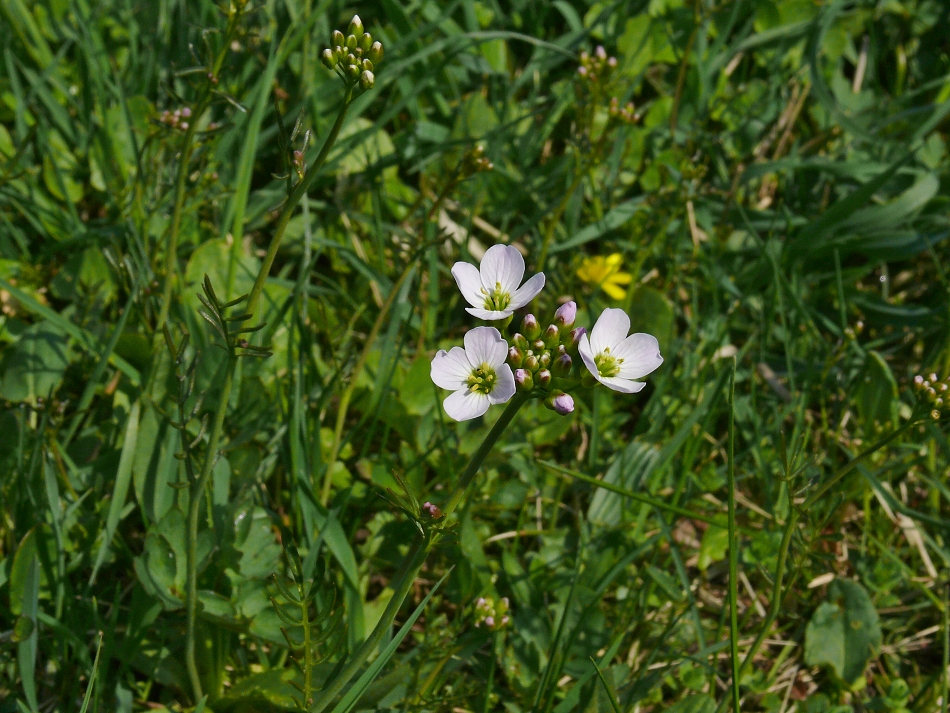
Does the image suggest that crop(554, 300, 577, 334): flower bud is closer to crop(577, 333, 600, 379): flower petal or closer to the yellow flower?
crop(577, 333, 600, 379): flower petal

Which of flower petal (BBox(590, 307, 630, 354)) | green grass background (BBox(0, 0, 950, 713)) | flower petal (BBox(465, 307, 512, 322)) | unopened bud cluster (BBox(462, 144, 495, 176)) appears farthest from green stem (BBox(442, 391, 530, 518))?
unopened bud cluster (BBox(462, 144, 495, 176))

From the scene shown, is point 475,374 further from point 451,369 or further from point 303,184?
Answer: point 303,184

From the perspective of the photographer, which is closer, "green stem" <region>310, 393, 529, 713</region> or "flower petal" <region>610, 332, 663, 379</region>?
"green stem" <region>310, 393, 529, 713</region>

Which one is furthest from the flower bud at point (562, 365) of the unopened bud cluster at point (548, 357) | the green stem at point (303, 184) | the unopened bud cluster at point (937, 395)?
the unopened bud cluster at point (937, 395)

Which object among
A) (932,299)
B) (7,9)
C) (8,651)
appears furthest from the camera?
(932,299)

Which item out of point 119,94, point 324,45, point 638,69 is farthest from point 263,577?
point 638,69

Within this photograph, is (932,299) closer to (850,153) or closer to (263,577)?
(850,153)
